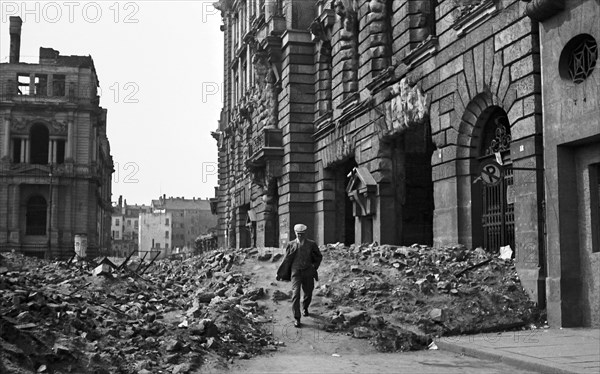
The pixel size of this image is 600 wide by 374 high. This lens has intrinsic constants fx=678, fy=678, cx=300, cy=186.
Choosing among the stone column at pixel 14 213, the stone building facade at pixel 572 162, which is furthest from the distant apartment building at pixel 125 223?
the stone building facade at pixel 572 162

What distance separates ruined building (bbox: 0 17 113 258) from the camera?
63.2 meters

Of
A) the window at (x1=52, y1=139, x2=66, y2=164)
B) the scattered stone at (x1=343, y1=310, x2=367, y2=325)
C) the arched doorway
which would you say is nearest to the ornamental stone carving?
the arched doorway

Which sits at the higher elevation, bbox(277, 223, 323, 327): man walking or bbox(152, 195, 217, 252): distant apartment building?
bbox(152, 195, 217, 252): distant apartment building

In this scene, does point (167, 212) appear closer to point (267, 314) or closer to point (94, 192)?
point (94, 192)

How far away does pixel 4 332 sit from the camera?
8.01 m

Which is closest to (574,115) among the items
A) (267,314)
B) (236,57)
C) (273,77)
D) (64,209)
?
(267,314)

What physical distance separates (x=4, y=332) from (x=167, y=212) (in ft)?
441

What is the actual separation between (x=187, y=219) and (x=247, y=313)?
12886 cm

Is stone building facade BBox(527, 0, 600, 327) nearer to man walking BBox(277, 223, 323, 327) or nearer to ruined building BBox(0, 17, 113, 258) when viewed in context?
man walking BBox(277, 223, 323, 327)

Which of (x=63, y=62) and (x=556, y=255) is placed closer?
(x=556, y=255)

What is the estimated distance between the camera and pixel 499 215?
49.1 feet

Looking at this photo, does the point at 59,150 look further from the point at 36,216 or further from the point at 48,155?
the point at 36,216

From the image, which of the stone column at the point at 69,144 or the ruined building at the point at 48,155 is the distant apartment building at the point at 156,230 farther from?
the stone column at the point at 69,144

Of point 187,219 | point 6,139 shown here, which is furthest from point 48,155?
point 187,219
